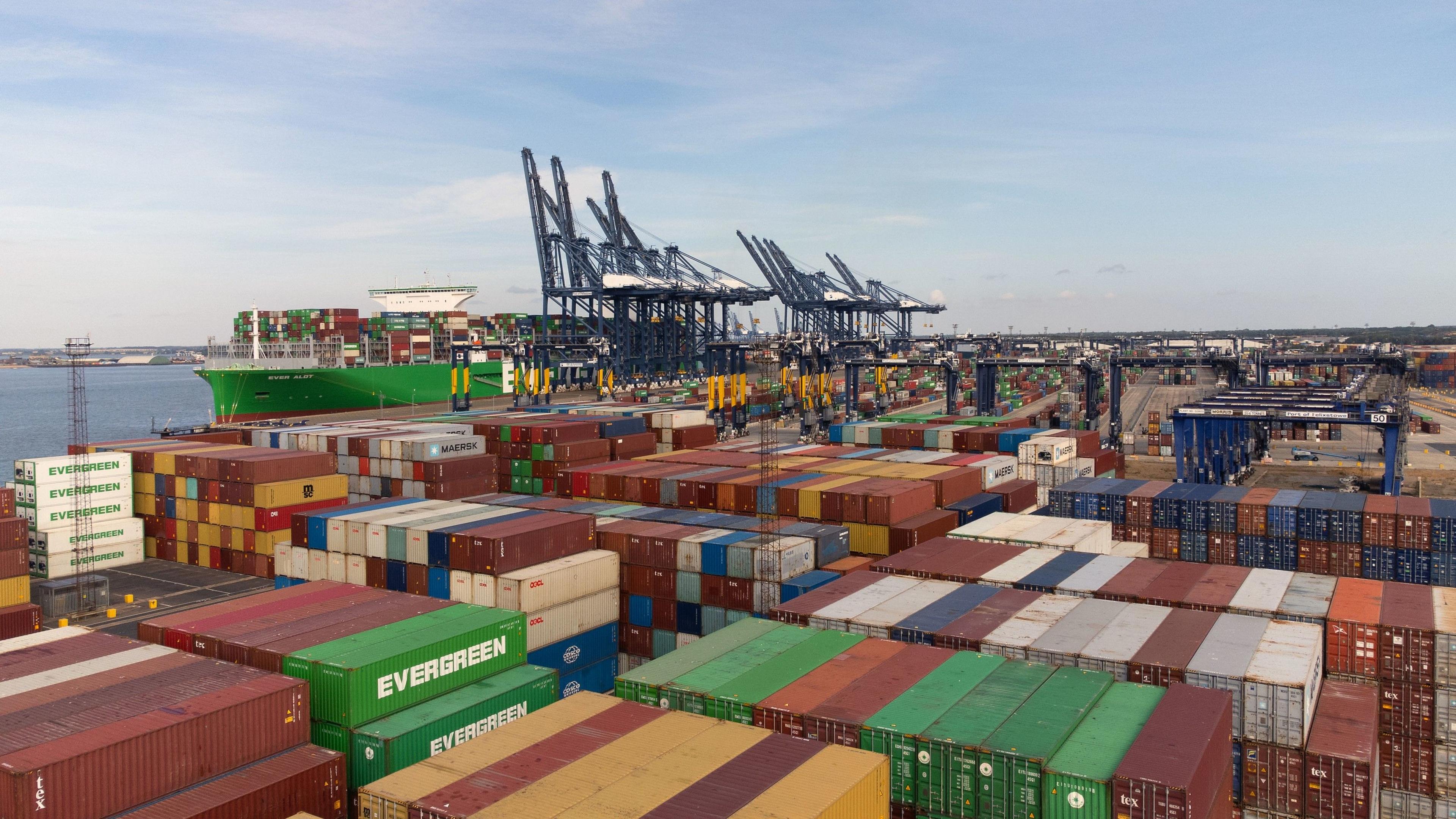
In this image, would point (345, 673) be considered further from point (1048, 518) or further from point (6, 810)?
point (1048, 518)

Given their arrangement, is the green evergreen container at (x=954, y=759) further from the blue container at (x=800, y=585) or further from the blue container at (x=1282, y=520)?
the blue container at (x=1282, y=520)

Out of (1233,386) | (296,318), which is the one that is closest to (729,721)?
(1233,386)

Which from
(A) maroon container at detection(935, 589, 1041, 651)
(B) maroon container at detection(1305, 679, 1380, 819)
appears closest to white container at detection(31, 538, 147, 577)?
(A) maroon container at detection(935, 589, 1041, 651)

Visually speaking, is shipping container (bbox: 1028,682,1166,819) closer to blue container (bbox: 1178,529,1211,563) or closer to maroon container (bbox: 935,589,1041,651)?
maroon container (bbox: 935,589,1041,651)

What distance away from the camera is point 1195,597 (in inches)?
870

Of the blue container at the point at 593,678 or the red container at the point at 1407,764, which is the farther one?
the blue container at the point at 593,678

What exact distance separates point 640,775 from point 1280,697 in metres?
11.5

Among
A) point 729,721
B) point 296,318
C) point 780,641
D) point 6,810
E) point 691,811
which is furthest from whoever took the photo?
point 296,318

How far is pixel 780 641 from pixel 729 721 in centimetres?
442

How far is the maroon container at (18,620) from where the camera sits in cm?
2714

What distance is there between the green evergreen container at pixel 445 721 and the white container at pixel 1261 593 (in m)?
16.3

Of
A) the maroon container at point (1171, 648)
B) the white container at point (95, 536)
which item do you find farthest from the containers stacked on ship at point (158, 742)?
the white container at point (95, 536)

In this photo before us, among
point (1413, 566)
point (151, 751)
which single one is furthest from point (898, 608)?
point (1413, 566)

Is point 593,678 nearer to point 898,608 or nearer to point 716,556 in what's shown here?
point 716,556
